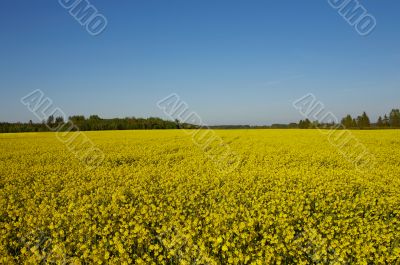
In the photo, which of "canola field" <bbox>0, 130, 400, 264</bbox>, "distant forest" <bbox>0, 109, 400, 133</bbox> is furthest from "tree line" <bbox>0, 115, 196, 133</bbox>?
"canola field" <bbox>0, 130, 400, 264</bbox>

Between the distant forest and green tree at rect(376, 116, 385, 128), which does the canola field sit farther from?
green tree at rect(376, 116, 385, 128)

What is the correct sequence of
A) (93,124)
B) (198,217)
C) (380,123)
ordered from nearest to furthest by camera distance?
1. (198,217)
2. (93,124)
3. (380,123)

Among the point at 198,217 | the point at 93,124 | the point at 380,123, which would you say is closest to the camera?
the point at 198,217

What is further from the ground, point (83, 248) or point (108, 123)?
point (108, 123)

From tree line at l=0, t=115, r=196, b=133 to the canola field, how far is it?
49.3 meters

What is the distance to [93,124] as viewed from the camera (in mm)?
→ 65125

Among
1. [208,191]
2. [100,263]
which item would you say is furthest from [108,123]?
[100,263]

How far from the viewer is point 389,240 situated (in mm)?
6152

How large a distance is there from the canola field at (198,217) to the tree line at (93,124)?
49.3 metres

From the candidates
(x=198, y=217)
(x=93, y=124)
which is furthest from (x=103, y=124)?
(x=198, y=217)

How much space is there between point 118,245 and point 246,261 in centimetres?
226

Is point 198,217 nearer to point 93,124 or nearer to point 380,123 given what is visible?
point 93,124

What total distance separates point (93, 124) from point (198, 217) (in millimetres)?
61573

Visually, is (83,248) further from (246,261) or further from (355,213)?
(355,213)
